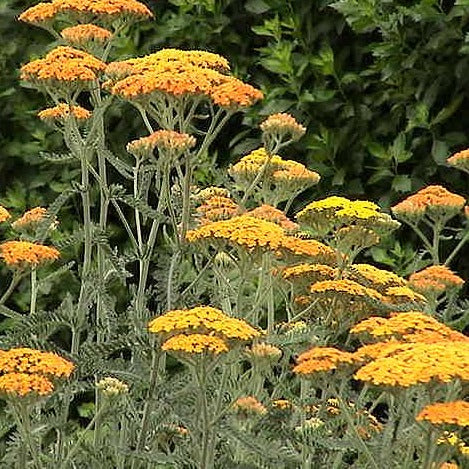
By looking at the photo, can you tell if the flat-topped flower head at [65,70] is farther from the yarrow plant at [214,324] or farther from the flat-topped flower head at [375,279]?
the flat-topped flower head at [375,279]

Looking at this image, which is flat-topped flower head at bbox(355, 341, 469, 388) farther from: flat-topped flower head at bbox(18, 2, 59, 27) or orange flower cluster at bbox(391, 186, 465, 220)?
flat-topped flower head at bbox(18, 2, 59, 27)

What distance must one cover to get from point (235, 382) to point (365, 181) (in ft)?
5.65

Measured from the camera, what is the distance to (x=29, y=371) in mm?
2230

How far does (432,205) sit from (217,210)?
542 mm

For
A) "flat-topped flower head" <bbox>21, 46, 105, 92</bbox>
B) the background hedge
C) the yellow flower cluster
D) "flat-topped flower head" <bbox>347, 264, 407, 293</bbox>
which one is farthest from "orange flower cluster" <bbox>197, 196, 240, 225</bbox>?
the background hedge

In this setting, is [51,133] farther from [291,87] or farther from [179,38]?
[291,87]

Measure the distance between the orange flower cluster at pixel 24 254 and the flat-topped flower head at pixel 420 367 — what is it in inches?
33.5

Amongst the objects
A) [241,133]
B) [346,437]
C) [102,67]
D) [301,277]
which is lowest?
[241,133]

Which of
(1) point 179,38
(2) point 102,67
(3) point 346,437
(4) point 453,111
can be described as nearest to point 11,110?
(1) point 179,38

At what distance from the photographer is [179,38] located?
4.77m

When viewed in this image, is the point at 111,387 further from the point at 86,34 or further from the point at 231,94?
the point at 86,34

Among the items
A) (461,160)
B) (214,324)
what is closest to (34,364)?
(214,324)

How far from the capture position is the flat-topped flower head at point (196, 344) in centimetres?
216

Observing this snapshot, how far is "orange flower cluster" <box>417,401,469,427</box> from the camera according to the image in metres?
→ 1.99
